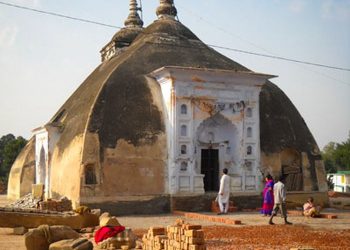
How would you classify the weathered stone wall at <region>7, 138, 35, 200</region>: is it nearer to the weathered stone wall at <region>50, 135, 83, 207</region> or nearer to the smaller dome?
the weathered stone wall at <region>50, 135, 83, 207</region>

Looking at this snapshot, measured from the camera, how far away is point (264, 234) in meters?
11.2

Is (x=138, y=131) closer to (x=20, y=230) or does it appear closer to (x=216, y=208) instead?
(x=216, y=208)

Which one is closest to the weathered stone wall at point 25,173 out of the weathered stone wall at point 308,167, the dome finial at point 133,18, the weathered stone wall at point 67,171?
the weathered stone wall at point 67,171

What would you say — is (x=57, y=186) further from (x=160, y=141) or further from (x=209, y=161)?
(x=209, y=161)

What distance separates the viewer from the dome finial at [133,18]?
2990cm

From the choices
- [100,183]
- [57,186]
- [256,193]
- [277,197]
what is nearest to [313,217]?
[277,197]

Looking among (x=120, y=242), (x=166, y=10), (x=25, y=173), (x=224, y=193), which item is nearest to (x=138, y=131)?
(x=224, y=193)

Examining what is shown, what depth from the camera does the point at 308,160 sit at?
20719 millimetres

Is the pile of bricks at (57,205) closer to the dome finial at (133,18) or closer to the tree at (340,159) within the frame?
the dome finial at (133,18)

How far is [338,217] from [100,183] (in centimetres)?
746

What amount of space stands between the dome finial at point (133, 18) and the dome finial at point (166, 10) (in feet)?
19.7

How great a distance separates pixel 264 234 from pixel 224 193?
5.44m

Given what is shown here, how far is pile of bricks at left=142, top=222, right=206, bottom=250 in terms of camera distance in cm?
820

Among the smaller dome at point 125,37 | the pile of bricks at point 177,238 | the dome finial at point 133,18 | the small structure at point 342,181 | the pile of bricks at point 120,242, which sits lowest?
the pile of bricks at point 120,242
